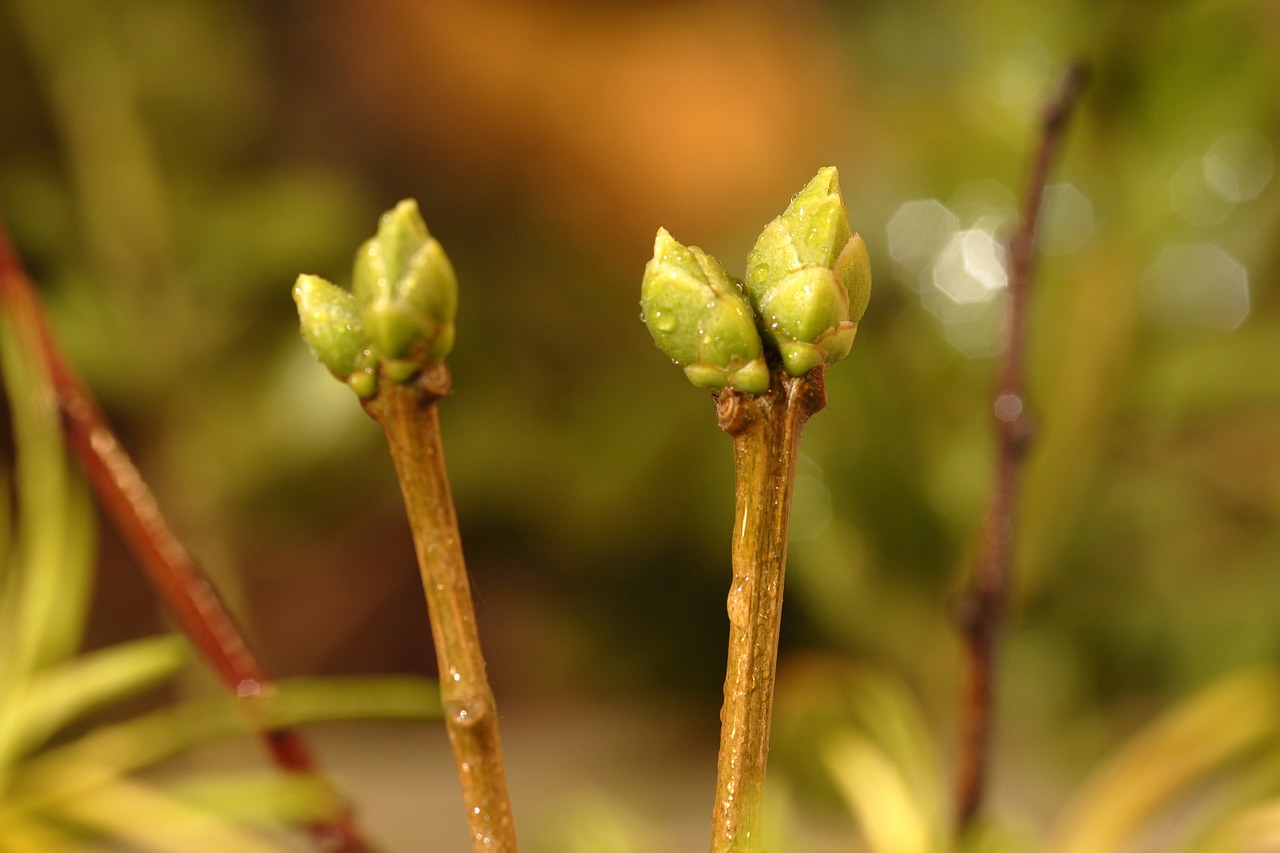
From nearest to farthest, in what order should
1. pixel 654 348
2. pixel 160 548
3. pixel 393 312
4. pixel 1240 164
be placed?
1. pixel 393 312
2. pixel 160 548
3. pixel 1240 164
4. pixel 654 348

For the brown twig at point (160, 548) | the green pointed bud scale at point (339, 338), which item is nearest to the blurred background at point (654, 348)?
the brown twig at point (160, 548)

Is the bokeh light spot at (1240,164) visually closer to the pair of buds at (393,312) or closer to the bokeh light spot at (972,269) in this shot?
the bokeh light spot at (972,269)

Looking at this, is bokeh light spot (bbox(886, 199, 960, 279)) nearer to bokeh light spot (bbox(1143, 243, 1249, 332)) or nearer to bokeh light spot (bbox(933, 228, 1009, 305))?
bokeh light spot (bbox(933, 228, 1009, 305))

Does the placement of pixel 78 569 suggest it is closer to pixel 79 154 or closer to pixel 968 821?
pixel 968 821

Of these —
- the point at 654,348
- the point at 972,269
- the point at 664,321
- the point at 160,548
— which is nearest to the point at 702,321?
the point at 664,321

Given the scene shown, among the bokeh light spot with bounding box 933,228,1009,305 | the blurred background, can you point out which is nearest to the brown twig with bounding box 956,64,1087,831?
the blurred background

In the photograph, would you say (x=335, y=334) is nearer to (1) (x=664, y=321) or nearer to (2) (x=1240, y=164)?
(1) (x=664, y=321)
